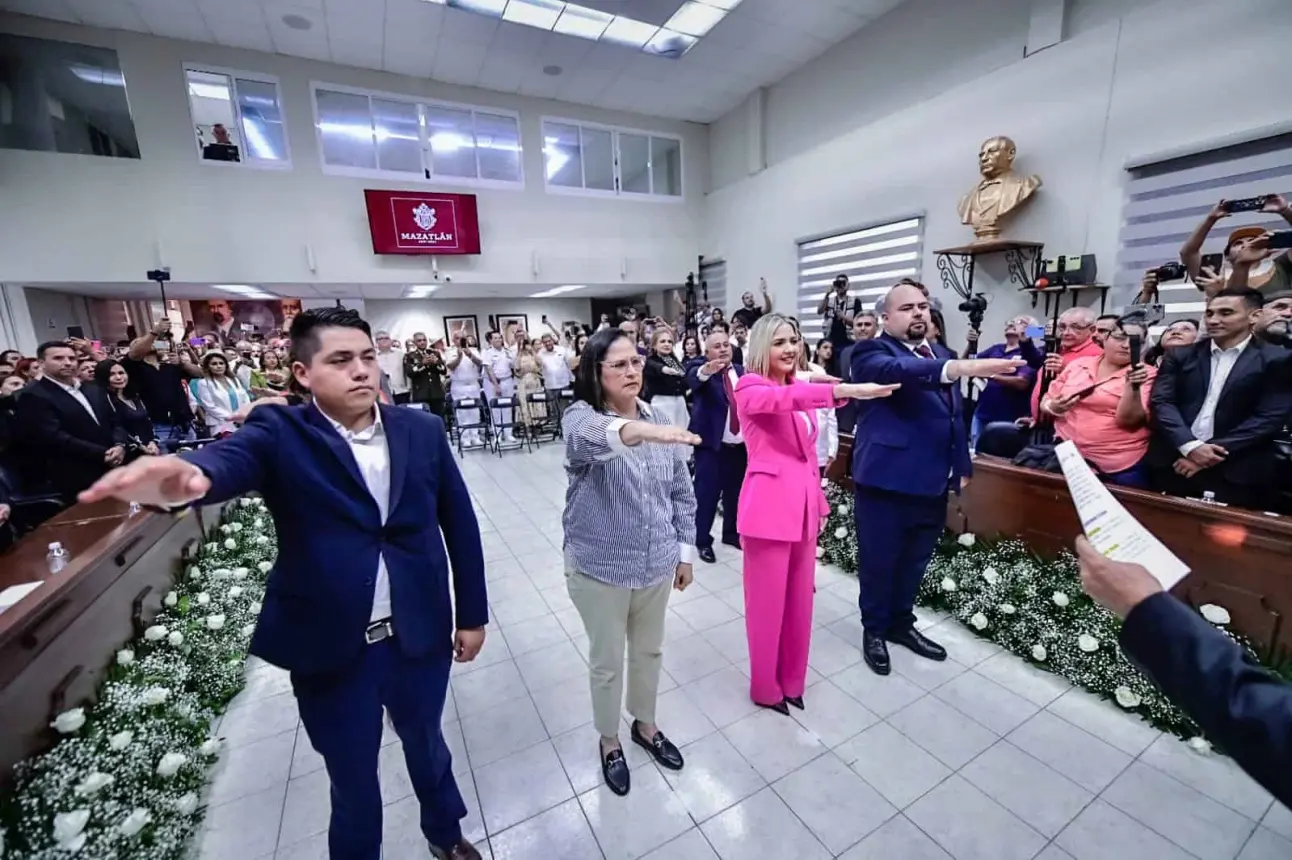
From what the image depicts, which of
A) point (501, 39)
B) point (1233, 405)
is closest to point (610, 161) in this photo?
point (501, 39)

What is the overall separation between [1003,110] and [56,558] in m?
8.03

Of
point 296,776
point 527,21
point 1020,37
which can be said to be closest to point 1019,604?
point 296,776

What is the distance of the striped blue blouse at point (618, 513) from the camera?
1659mm

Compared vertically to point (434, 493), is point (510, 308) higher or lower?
higher

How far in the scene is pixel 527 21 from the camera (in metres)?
6.80

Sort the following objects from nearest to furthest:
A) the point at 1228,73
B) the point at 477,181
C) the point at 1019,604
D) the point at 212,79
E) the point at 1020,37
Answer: the point at 1019,604, the point at 1228,73, the point at 1020,37, the point at 212,79, the point at 477,181

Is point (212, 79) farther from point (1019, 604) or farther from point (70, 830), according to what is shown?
point (1019, 604)

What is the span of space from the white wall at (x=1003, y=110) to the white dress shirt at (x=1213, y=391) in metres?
3.31

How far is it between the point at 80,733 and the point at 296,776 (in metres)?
0.68

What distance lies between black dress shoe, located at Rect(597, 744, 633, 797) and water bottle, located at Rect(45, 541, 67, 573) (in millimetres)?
2110

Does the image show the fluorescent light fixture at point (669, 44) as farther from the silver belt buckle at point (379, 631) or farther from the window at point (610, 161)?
the silver belt buckle at point (379, 631)

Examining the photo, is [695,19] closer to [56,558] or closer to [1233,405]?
[1233,405]

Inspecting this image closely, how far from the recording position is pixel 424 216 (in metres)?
8.34

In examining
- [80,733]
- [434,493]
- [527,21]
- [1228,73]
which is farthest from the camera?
[527,21]
